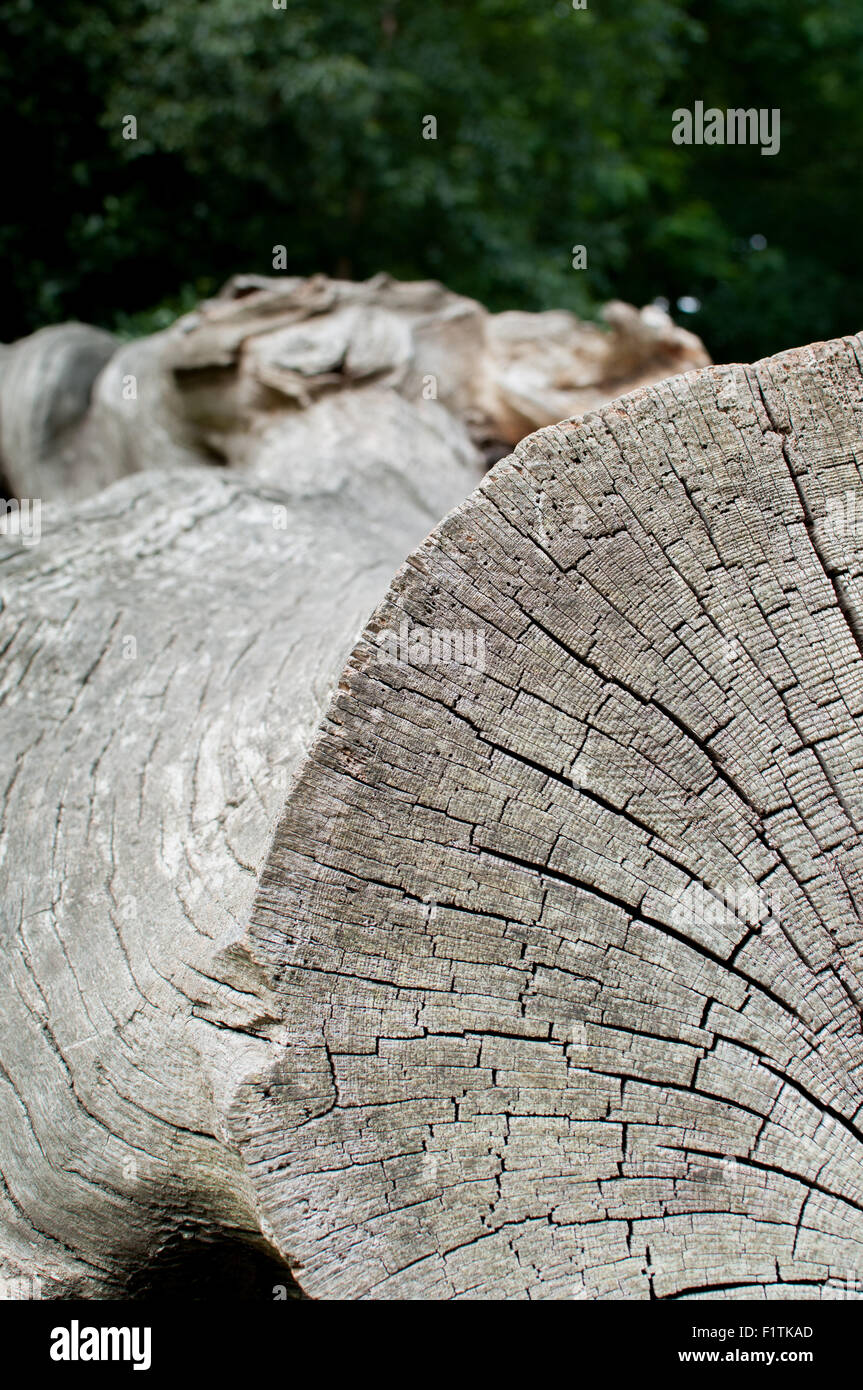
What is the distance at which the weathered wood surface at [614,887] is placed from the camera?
1244mm

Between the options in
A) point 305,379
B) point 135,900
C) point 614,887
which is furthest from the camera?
point 305,379

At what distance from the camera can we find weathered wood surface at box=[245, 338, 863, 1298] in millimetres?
1244

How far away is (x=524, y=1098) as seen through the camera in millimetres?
1270

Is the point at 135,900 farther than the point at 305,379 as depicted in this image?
No

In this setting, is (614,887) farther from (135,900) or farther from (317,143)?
(317,143)

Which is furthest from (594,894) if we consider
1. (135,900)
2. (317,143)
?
(317,143)

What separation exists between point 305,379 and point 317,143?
4744 mm

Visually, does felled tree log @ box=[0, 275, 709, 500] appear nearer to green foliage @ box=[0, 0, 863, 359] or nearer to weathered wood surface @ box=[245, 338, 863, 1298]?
weathered wood surface @ box=[245, 338, 863, 1298]

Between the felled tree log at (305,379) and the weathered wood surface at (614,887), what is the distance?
246cm

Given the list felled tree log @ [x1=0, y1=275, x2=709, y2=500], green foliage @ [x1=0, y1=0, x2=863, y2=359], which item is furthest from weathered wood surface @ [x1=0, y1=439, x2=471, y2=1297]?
green foliage @ [x1=0, y1=0, x2=863, y2=359]

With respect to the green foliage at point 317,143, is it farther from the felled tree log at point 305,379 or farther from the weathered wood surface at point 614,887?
the weathered wood surface at point 614,887

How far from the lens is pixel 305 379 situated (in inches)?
157

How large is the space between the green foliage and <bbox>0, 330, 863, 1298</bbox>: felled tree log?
725 centimetres
